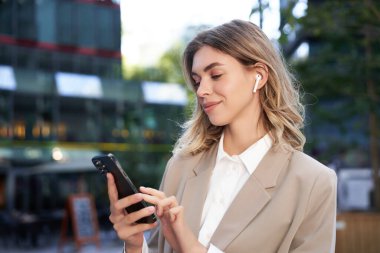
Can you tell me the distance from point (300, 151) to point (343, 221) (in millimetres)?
5814

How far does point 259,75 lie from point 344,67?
7.80 m

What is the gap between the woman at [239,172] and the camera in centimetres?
181

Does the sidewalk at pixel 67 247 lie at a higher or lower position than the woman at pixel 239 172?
lower

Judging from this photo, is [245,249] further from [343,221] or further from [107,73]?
[107,73]

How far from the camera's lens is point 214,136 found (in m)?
2.17

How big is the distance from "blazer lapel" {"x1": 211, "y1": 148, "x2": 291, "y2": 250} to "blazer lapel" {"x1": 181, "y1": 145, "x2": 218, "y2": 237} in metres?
0.10

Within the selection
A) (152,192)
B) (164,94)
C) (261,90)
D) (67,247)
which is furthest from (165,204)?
(164,94)

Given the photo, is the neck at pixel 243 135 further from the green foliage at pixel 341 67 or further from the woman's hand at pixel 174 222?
the green foliage at pixel 341 67

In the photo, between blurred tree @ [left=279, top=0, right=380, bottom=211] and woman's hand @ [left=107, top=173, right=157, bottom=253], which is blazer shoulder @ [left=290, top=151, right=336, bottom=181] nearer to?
woman's hand @ [left=107, top=173, right=157, bottom=253]

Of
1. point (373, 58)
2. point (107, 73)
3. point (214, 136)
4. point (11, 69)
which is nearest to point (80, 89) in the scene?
point (107, 73)

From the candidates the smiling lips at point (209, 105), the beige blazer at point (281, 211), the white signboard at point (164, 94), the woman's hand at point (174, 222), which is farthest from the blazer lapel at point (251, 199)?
the white signboard at point (164, 94)

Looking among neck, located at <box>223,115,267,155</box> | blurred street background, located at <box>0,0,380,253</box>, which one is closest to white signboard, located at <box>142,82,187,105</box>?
blurred street background, located at <box>0,0,380,253</box>

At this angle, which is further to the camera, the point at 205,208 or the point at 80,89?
the point at 80,89

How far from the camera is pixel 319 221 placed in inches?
71.9
